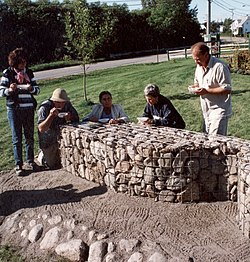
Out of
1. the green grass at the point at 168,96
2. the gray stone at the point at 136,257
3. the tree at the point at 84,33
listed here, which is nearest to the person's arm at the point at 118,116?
the green grass at the point at 168,96

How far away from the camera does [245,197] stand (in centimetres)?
411

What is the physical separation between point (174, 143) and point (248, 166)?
975 millimetres

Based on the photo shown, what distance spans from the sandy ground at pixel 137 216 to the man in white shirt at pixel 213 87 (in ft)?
3.32

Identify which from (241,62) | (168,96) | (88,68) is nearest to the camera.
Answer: (168,96)

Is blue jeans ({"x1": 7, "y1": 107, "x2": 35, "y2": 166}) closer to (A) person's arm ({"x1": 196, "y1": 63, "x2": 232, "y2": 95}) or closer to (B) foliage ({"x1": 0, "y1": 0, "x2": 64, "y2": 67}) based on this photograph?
(A) person's arm ({"x1": 196, "y1": 63, "x2": 232, "y2": 95})

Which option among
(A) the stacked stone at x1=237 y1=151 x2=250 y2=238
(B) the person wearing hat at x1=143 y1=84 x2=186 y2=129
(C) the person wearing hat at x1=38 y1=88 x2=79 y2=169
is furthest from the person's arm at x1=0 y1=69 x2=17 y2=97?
(A) the stacked stone at x1=237 y1=151 x2=250 y2=238

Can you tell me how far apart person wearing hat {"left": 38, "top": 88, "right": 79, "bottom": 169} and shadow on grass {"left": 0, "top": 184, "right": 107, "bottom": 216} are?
0.74 metres

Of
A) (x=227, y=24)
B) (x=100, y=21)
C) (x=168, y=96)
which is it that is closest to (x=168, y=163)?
(x=168, y=96)

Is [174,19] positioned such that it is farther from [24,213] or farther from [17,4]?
[24,213]

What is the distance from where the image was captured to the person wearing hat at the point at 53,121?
5.95 metres

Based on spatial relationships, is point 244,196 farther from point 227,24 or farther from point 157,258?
point 227,24

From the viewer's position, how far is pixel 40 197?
5.45 m

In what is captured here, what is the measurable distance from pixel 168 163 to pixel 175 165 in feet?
0.25

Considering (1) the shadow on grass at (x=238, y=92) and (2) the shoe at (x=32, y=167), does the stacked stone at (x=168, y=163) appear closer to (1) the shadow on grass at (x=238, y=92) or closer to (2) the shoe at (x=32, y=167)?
(2) the shoe at (x=32, y=167)
